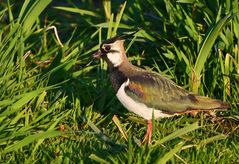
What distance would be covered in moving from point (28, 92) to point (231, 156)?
71.2 inches

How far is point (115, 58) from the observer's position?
685cm

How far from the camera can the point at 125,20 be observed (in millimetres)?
8406

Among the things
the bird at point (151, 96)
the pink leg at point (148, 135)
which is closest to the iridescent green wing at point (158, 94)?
the bird at point (151, 96)

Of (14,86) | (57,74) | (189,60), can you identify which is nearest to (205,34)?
(189,60)

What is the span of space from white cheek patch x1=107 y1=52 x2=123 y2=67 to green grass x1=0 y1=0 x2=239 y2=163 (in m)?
0.42

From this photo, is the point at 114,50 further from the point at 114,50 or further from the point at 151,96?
the point at 151,96

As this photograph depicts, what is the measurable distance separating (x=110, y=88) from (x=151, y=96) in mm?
764

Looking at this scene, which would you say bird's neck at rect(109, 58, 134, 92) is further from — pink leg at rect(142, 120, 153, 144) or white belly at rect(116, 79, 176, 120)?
pink leg at rect(142, 120, 153, 144)

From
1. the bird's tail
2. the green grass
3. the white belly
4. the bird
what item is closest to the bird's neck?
the bird

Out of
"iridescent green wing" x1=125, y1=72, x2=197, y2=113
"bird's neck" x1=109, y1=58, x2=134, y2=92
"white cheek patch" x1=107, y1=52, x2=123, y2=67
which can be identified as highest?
"white cheek patch" x1=107, y1=52, x2=123, y2=67

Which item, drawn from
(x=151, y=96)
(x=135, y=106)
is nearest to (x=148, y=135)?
(x=135, y=106)

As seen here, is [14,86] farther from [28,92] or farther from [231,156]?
[231,156]

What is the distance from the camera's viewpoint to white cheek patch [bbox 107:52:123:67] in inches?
269

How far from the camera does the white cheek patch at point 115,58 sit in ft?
22.4
